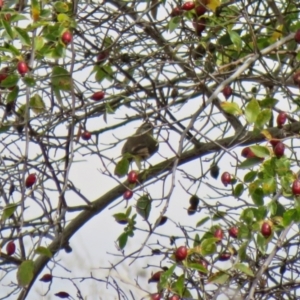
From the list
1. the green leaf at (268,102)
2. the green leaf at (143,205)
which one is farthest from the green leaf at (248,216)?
the green leaf at (143,205)

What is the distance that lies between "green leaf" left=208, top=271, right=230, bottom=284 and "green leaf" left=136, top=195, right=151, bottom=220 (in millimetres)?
675

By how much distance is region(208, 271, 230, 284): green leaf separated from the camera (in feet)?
7.79

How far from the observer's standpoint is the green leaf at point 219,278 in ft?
7.79

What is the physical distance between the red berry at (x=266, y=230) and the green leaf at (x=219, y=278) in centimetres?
15

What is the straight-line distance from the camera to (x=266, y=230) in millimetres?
2361

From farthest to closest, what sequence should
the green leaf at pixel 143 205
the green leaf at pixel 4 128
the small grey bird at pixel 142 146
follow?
1. the small grey bird at pixel 142 146
2. the green leaf at pixel 4 128
3. the green leaf at pixel 143 205

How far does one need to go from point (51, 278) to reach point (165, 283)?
1119 mm

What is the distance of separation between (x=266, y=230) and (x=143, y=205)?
829mm

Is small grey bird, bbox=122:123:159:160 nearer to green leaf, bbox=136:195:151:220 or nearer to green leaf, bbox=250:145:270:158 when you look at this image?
green leaf, bbox=136:195:151:220

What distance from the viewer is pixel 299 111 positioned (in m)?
3.10

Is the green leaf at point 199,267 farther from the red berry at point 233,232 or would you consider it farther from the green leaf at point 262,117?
the green leaf at point 262,117

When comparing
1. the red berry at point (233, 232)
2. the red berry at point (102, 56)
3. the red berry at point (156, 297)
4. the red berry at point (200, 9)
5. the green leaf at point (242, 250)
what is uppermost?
the red berry at point (102, 56)

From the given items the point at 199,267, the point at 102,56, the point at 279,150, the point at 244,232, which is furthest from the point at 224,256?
the point at 102,56

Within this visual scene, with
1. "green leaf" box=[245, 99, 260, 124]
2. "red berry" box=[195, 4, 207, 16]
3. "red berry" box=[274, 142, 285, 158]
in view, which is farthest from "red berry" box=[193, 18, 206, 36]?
"red berry" box=[274, 142, 285, 158]
